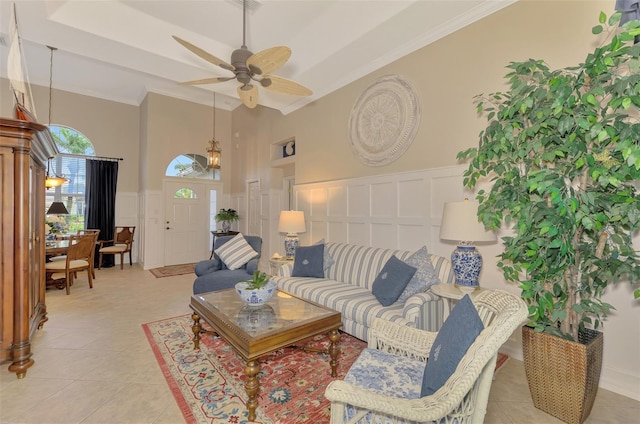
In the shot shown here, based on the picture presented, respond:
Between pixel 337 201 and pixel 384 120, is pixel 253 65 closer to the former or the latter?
pixel 384 120

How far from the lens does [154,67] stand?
3779 mm

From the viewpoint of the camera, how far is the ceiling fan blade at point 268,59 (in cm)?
233

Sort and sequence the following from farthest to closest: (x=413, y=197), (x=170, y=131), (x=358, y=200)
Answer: (x=170, y=131), (x=358, y=200), (x=413, y=197)

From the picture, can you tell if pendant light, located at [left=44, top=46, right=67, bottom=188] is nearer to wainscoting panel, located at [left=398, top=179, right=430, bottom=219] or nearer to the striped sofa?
the striped sofa

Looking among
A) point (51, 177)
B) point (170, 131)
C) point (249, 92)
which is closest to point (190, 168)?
point (170, 131)

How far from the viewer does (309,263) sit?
3602mm

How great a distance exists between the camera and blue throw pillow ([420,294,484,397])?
1.16 metres

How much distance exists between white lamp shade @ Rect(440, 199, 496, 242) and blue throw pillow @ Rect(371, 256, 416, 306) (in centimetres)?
51

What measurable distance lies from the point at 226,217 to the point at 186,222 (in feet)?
3.28

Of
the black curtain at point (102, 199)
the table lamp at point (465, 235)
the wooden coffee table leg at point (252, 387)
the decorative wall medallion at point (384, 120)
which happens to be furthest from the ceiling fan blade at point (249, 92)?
the black curtain at point (102, 199)

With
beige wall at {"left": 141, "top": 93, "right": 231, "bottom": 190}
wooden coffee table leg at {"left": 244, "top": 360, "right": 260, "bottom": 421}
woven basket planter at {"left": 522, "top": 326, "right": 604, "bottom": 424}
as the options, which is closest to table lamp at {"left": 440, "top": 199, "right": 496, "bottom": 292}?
woven basket planter at {"left": 522, "top": 326, "right": 604, "bottom": 424}

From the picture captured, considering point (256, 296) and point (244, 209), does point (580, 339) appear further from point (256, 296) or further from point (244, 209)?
point (244, 209)

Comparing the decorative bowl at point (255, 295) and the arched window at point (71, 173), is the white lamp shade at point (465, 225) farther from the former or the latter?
the arched window at point (71, 173)

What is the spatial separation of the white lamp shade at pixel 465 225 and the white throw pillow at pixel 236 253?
2.69m
